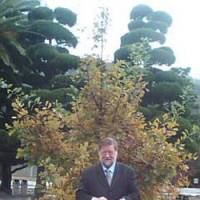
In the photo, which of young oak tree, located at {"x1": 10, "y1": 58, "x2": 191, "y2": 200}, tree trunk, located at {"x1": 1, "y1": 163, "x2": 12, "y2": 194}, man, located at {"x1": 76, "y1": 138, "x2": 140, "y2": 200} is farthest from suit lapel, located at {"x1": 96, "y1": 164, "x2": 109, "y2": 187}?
tree trunk, located at {"x1": 1, "y1": 163, "x2": 12, "y2": 194}

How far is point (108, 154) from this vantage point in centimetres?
512

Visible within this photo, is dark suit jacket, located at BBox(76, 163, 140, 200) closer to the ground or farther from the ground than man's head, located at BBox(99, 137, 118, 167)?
closer to the ground

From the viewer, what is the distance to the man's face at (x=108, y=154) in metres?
5.10

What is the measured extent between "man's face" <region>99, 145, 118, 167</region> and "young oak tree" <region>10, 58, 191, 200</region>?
1.70 metres

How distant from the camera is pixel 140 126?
741 centimetres

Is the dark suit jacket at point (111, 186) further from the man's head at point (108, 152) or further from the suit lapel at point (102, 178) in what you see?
the man's head at point (108, 152)

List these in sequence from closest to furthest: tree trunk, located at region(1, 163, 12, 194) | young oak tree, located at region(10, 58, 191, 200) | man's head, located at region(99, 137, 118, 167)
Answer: man's head, located at region(99, 137, 118, 167) < young oak tree, located at region(10, 58, 191, 200) < tree trunk, located at region(1, 163, 12, 194)

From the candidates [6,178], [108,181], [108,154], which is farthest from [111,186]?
[6,178]

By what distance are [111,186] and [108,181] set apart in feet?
0.16

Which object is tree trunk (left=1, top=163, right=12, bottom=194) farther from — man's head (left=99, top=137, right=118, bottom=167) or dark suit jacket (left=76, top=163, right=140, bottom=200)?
man's head (left=99, top=137, right=118, bottom=167)

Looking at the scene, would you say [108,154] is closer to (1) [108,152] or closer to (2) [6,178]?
(1) [108,152]

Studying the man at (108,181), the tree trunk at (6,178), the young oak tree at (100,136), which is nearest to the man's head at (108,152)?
the man at (108,181)

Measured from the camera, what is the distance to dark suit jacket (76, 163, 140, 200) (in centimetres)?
520

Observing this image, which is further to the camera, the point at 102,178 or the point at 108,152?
the point at 102,178
